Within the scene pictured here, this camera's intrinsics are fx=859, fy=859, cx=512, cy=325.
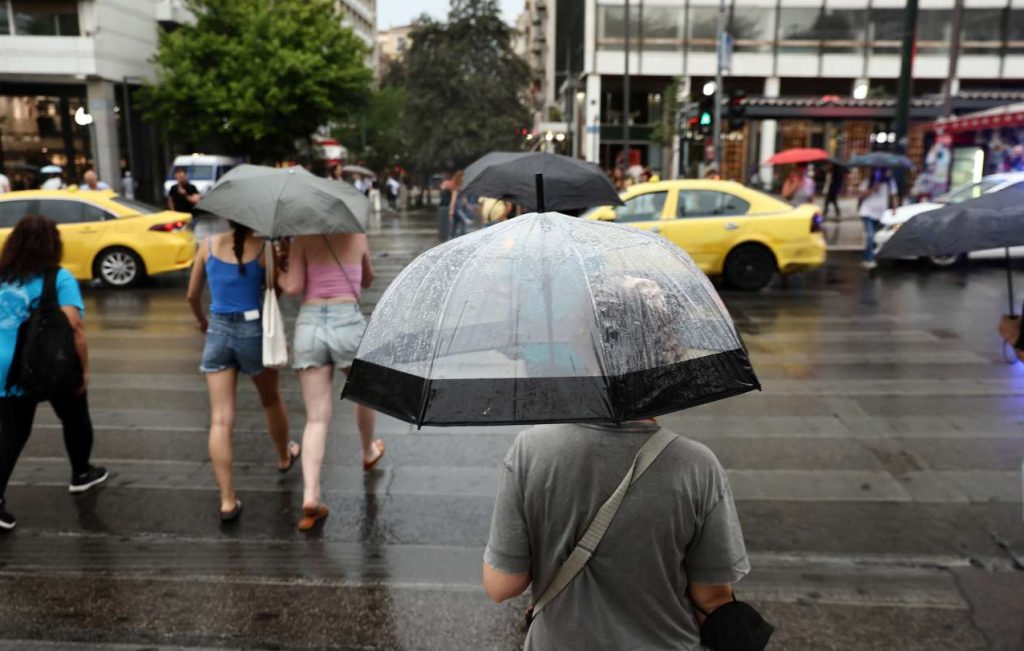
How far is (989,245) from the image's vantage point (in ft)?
12.0

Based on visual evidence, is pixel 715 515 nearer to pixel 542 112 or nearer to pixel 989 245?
pixel 989 245

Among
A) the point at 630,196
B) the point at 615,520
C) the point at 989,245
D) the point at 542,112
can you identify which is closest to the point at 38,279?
the point at 615,520

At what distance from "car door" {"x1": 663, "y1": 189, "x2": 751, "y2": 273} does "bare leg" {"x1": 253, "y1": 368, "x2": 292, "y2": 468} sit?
7.90 m

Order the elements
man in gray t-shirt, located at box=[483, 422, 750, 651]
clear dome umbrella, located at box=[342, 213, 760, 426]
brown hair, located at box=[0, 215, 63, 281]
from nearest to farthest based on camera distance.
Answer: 1. clear dome umbrella, located at box=[342, 213, 760, 426]
2. man in gray t-shirt, located at box=[483, 422, 750, 651]
3. brown hair, located at box=[0, 215, 63, 281]

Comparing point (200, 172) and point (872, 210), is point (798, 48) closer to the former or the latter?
point (200, 172)

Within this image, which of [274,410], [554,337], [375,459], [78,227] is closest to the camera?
[554,337]

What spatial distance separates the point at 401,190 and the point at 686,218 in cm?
3541

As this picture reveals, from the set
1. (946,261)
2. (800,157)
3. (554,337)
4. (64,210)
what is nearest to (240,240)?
(554,337)

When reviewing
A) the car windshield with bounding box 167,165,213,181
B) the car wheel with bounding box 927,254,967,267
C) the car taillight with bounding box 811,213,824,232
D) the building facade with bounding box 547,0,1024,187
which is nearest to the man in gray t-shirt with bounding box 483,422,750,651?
the car taillight with bounding box 811,213,824,232

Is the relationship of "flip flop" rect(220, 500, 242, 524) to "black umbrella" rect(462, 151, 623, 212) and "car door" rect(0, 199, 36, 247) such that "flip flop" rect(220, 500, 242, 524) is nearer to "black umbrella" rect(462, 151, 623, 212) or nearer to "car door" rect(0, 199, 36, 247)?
"black umbrella" rect(462, 151, 623, 212)

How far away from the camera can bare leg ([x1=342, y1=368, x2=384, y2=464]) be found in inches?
208

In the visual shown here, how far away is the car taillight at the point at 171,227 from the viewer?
43.3 ft

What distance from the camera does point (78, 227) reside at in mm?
12922

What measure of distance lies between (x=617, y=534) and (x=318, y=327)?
303cm
